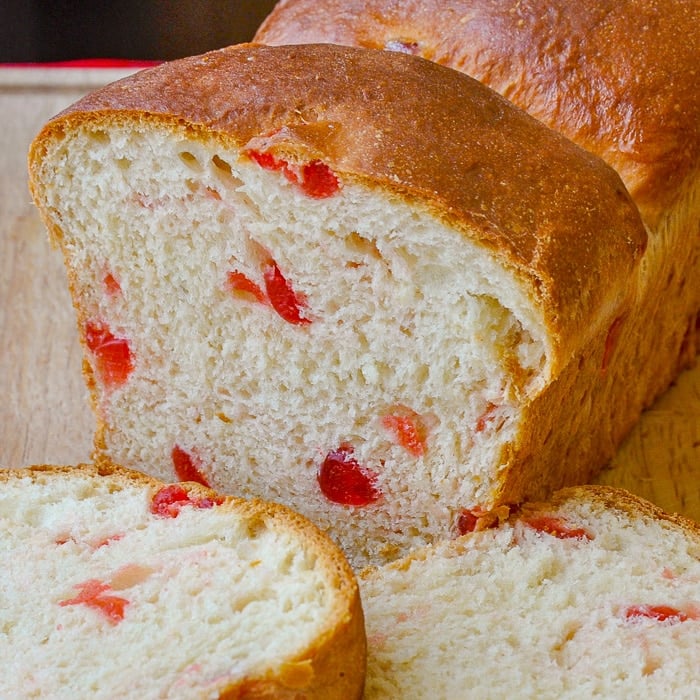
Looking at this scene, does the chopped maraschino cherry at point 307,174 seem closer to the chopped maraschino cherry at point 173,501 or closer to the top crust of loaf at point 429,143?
the top crust of loaf at point 429,143

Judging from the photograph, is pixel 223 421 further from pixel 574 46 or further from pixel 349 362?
pixel 574 46

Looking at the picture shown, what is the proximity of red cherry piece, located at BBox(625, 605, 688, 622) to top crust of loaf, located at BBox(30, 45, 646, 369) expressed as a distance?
53cm

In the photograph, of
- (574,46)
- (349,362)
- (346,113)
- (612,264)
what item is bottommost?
(349,362)

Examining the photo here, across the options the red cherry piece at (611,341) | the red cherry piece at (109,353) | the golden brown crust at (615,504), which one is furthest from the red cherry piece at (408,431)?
the red cherry piece at (109,353)

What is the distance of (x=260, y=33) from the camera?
354 cm

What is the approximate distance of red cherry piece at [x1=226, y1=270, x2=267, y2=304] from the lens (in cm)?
278

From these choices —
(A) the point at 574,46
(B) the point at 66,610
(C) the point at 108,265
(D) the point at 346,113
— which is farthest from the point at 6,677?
(A) the point at 574,46

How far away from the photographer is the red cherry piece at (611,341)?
2.87 metres

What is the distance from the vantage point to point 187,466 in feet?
10.2

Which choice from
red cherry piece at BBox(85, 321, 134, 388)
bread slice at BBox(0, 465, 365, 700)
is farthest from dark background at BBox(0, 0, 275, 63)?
bread slice at BBox(0, 465, 365, 700)

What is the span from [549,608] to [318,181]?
100cm

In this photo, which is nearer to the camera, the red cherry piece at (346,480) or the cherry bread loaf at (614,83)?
the red cherry piece at (346,480)

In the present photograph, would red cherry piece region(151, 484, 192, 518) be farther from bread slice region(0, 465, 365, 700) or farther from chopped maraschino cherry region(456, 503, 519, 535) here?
chopped maraschino cherry region(456, 503, 519, 535)

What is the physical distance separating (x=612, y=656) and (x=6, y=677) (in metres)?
1.14
